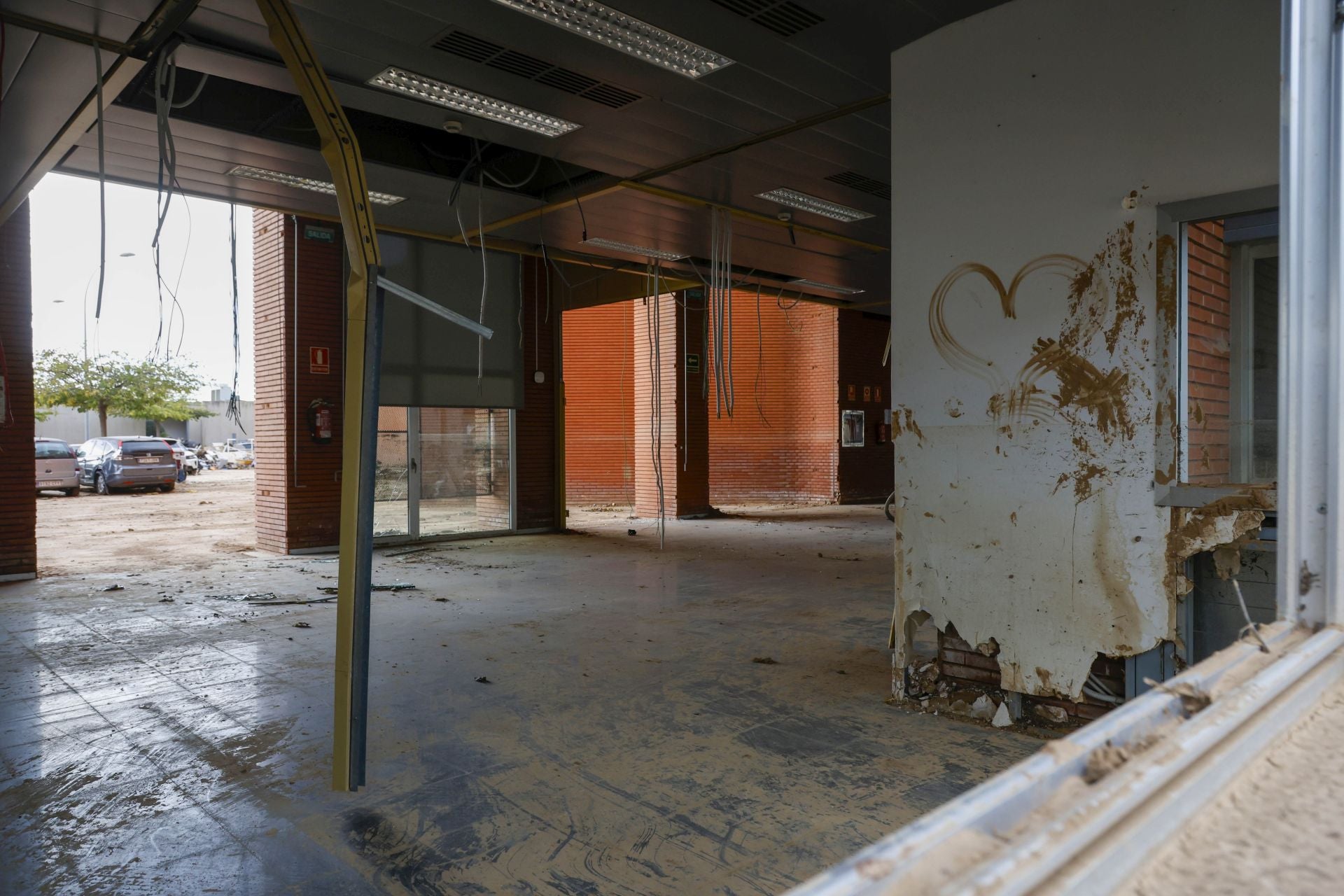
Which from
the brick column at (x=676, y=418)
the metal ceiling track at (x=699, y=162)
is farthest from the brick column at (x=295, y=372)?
the brick column at (x=676, y=418)

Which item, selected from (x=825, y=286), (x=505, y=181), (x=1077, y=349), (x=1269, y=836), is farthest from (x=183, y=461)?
(x=1269, y=836)

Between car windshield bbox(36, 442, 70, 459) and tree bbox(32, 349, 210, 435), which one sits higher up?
tree bbox(32, 349, 210, 435)

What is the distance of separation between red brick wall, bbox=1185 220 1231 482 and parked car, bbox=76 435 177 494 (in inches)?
753

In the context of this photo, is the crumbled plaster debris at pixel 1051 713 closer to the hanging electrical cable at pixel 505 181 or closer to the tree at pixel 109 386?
the hanging electrical cable at pixel 505 181

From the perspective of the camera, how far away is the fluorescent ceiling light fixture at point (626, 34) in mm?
3828

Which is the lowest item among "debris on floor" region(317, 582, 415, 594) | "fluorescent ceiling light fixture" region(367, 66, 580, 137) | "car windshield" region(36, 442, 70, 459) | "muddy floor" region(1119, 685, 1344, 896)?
"debris on floor" region(317, 582, 415, 594)

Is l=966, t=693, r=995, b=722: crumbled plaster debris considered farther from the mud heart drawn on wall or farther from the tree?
the tree

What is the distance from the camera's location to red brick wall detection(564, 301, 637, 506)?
48.1 ft

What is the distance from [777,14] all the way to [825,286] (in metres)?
7.36

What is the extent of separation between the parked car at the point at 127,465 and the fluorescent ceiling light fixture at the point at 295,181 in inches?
524

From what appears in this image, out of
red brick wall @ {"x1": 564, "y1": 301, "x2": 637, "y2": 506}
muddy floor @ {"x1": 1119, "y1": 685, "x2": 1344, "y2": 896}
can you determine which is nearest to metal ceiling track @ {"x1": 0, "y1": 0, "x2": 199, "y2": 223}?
muddy floor @ {"x1": 1119, "y1": 685, "x2": 1344, "y2": 896}

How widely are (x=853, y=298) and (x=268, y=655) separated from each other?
9619 millimetres

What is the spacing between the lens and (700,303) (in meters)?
12.8

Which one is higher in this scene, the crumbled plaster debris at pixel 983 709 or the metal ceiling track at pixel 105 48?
the metal ceiling track at pixel 105 48
